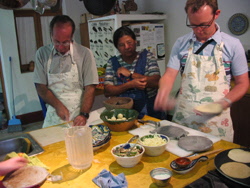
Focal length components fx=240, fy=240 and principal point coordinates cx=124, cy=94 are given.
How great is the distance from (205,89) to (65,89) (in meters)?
1.12

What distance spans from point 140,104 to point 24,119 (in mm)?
3055

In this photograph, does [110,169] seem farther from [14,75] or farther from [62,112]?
[14,75]

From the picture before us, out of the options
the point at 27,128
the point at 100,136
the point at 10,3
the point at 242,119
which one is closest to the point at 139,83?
the point at 100,136

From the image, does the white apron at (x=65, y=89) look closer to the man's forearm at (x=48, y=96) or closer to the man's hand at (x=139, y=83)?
the man's forearm at (x=48, y=96)

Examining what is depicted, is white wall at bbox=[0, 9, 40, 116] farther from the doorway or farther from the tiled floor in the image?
the tiled floor

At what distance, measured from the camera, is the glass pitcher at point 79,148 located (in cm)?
116

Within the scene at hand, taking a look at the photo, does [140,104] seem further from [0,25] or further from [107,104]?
[0,25]

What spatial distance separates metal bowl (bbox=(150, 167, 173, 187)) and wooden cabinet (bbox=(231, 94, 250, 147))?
208 cm

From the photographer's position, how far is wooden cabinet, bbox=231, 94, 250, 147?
9.09 feet

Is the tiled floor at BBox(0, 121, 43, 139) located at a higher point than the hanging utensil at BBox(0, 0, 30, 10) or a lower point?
lower

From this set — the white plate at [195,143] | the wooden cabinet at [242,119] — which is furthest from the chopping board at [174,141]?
the wooden cabinet at [242,119]

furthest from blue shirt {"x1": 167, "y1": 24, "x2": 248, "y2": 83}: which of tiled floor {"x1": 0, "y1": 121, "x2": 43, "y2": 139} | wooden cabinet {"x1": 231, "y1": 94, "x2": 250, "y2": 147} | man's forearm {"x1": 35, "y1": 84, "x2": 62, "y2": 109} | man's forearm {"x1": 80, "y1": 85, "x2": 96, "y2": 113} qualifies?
tiled floor {"x1": 0, "y1": 121, "x2": 43, "y2": 139}

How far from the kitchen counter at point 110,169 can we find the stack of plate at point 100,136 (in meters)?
0.05

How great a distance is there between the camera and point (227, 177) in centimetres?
96
